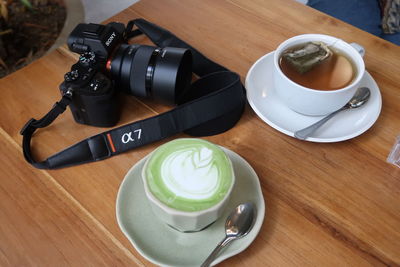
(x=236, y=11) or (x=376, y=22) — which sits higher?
(x=236, y=11)

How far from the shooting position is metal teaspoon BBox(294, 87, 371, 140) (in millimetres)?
639

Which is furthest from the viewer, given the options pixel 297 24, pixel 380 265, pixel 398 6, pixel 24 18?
pixel 24 18

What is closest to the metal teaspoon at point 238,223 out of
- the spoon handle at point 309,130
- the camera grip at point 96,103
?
the spoon handle at point 309,130

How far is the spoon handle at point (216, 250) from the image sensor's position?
486mm

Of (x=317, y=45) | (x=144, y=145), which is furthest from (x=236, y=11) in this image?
(x=144, y=145)

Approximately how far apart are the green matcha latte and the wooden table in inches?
4.3

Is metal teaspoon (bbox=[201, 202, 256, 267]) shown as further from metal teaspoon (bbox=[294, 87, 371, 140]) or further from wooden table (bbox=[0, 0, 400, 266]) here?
metal teaspoon (bbox=[294, 87, 371, 140])

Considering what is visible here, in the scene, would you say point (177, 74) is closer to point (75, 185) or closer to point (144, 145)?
point (144, 145)

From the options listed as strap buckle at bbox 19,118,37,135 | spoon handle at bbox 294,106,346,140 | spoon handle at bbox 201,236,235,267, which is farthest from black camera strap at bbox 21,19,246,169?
spoon handle at bbox 201,236,235,267

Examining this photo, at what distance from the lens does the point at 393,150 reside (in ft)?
2.10

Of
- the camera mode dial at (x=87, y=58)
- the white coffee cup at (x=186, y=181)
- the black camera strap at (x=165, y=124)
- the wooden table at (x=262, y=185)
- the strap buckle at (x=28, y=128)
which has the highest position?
the camera mode dial at (x=87, y=58)

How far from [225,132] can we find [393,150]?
28cm

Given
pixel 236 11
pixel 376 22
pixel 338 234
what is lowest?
pixel 376 22

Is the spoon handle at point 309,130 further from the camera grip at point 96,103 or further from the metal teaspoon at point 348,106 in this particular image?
the camera grip at point 96,103
